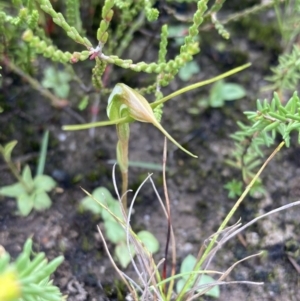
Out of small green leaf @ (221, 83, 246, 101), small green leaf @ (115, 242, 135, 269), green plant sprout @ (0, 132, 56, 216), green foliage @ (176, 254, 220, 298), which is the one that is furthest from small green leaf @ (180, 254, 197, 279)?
small green leaf @ (221, 83, 246, 101)

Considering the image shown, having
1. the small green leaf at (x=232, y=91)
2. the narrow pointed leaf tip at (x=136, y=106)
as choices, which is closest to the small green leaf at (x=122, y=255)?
the narrow pointed leaf tip at (x=136, y=106)

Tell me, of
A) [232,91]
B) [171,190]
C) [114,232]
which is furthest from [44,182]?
[232,91]

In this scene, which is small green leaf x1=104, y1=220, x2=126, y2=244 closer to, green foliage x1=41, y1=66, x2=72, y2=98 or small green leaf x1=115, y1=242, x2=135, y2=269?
small green leaf x1=115, y1=242, x2=135, y2=269

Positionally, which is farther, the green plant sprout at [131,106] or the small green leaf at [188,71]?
the small green leaf at [188,71]

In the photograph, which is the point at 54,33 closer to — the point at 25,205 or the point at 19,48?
the point at 19,48

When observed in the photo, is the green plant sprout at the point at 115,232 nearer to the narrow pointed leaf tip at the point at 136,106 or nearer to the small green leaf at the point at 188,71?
the narrow pointed leaf tip at the point at 136,106

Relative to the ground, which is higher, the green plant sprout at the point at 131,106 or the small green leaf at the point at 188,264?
the green plant sprout at the point at 131,106

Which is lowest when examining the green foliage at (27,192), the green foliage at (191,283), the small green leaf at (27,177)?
the green foliage at (191,283)

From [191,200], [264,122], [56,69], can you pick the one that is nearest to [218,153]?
[191,200]
